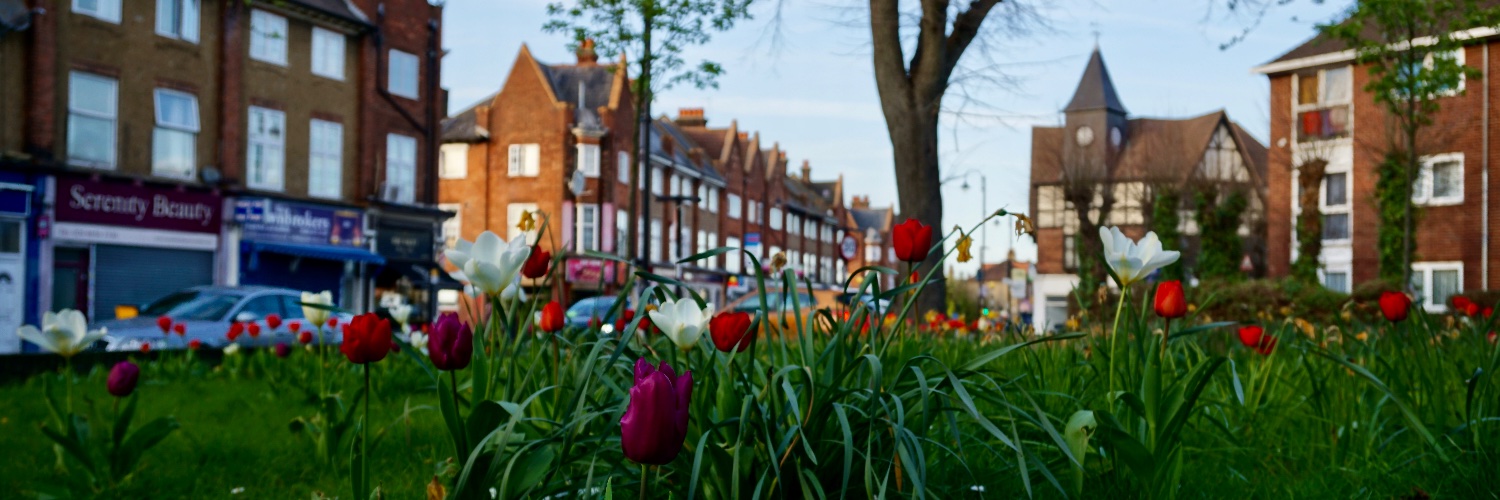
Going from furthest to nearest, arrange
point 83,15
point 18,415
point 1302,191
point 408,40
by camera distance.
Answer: point 1302,191, point 408,40, point 83,15, point 18,415

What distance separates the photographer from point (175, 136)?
23.1m

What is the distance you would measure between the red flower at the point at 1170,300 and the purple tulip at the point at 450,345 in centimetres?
167

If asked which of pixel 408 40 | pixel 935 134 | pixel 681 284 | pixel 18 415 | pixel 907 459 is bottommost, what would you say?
pixel 18 415

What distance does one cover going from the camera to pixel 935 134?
9.88 m

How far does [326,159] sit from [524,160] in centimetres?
1306

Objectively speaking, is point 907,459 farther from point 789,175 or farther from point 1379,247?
point 789,175

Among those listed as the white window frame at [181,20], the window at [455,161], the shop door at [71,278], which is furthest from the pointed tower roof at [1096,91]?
→ the shop door at [71,278]

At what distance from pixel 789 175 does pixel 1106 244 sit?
6785 cm

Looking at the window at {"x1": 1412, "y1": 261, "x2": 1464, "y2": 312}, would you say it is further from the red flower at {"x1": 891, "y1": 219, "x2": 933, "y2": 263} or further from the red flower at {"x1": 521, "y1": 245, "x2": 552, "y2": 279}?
the red flower at {"x1": 521, "y1": 245, "x2": 552, "y2": 279}

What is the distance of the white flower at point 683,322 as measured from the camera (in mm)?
2443

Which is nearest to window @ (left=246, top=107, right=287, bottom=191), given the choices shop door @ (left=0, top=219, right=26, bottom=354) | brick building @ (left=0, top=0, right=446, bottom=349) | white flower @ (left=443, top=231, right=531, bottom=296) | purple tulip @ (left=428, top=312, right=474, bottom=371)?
brick building @ (left=0, top=0, right=446, bottom=349)

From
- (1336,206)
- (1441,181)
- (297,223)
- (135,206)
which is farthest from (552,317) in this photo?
(1336,206)

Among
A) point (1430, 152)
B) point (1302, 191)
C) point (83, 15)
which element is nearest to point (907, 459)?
point (83, 15)

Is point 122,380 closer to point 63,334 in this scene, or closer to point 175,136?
point 63,334
